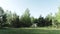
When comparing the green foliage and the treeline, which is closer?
the green foliage

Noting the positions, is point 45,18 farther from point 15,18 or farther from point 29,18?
point 15,18

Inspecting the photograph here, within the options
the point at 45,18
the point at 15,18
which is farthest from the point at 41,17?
the point at 15,18

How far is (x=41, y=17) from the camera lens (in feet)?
46.7

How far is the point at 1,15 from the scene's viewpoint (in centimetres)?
1512

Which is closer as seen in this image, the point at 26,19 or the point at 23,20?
the point at 23,20

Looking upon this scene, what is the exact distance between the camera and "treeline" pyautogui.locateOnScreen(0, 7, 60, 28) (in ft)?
44.8

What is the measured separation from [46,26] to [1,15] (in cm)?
481

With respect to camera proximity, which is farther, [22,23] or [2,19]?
[2,19]

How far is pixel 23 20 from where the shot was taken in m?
13.7

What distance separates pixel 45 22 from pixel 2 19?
169 inches

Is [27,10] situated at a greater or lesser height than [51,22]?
greater

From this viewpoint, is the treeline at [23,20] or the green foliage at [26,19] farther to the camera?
the treeline at [23,20]

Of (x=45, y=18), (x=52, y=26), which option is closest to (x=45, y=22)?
(x=45, y=18)

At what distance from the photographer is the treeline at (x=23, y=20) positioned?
13.6 m
